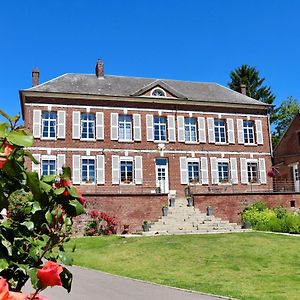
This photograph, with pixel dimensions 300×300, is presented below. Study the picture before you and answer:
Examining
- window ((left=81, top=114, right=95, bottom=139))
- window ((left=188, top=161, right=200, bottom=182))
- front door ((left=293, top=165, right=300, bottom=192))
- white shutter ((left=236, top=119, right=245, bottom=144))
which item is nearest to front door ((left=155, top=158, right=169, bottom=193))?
window ((left=188, top=161, right=200, bottom=182))

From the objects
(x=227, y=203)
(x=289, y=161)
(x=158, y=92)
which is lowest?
(x=227, y=203)

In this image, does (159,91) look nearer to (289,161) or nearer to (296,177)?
(289,161)

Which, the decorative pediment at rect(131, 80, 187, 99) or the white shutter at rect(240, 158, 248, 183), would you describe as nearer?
the decorative pediment at rect(131, 80, 187, 99)

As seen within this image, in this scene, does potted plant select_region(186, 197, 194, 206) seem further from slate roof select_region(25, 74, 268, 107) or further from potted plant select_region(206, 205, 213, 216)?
slate roof select_region(25, 74, 268, 107)

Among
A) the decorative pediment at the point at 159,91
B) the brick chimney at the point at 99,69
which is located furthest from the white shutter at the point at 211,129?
the brick chimney at the point at 99,69

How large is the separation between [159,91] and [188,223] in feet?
34.5

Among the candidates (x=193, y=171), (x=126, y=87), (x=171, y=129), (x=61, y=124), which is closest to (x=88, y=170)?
(x=61, y=124)

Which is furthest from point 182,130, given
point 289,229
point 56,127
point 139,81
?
point 289,229

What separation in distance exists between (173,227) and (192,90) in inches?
518

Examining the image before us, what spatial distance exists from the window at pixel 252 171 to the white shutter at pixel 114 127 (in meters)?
9.67

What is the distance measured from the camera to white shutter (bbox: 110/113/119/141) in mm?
27641

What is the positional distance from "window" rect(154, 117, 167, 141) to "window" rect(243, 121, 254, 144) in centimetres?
605

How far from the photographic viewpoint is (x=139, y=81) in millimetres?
31750

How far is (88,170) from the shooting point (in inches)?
1065
